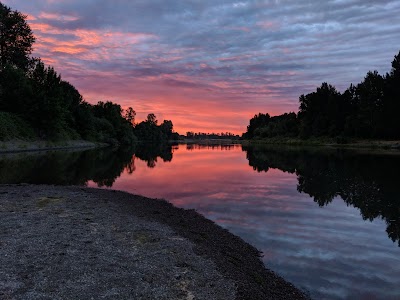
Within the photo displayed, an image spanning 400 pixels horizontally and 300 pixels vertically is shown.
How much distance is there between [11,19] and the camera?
103m

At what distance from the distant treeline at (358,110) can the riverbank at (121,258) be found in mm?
120606

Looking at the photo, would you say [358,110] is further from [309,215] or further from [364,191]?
[309,215]

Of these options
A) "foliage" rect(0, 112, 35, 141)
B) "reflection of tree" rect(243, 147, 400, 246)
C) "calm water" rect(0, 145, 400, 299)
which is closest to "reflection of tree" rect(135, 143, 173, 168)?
"calm water" rect(0, 145, 400, 299)

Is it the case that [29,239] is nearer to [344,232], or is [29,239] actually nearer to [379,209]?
[344,232]

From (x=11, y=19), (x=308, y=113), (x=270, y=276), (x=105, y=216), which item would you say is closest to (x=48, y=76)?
(x=11, y=19)

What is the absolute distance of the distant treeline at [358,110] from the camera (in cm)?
11912

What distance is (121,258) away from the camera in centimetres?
1109

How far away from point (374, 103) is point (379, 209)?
387 ft

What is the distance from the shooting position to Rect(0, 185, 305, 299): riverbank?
8969mm

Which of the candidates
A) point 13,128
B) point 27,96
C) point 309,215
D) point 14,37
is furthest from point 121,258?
point 14,37

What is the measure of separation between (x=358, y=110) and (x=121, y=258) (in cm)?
14490

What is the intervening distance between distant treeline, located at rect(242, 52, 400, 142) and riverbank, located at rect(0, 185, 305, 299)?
120606 millimetres

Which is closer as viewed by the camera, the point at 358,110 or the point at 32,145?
the point at 32,145

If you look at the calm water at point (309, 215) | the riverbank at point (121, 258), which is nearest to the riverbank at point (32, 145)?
the calm water at point (309, 215)
